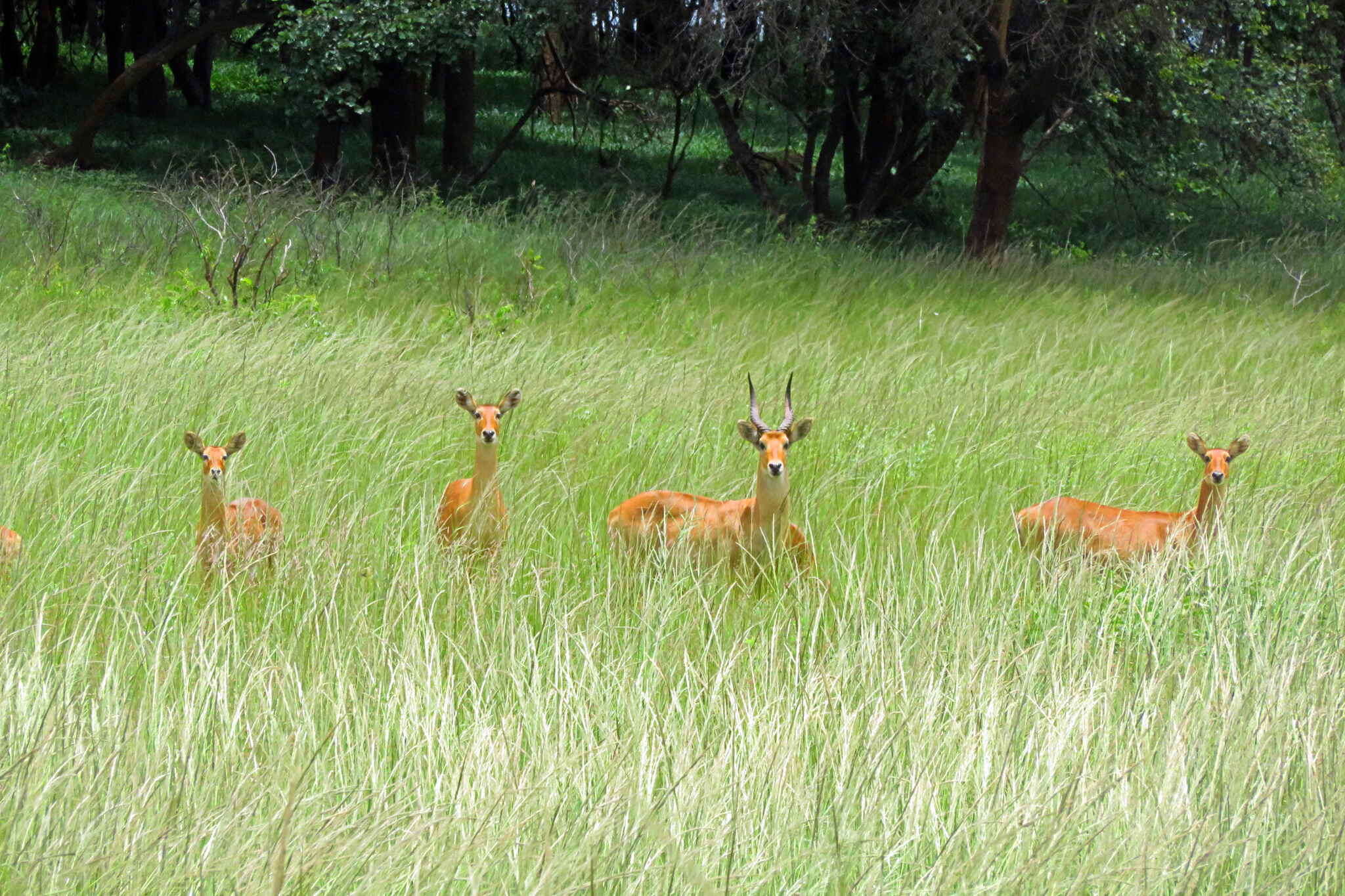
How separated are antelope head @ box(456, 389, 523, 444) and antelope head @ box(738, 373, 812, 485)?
750 mm

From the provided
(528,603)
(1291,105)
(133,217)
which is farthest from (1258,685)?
(1291,105)

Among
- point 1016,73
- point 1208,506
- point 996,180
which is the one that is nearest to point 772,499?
point 1208,506

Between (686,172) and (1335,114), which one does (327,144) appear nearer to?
(686,172)

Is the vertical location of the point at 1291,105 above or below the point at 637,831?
above

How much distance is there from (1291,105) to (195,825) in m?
16.8

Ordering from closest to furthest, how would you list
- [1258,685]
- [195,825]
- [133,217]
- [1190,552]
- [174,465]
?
1. [195,825]
2. [1258,685]
3. [1190,552]
4. [174,465]
5. [133,217]

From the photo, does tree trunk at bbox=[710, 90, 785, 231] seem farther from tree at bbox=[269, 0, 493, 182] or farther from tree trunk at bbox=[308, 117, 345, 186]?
tree trunk at bbox=[308, 117, 345, 186]

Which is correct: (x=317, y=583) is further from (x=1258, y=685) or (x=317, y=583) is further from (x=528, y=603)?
(x=1258, y=685)

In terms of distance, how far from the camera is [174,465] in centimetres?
534

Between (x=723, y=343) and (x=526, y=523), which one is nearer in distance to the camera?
(x=526, y=523)

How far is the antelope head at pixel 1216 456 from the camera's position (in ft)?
15.2

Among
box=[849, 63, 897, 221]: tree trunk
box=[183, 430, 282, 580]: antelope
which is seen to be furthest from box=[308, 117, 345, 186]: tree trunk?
box=[183, 430, 282, 580]: antelope

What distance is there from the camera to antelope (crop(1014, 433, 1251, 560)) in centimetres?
461

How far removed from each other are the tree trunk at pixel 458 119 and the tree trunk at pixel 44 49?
13180 mm
